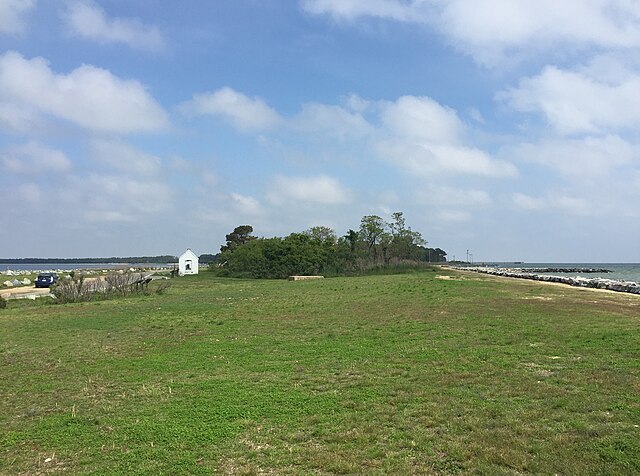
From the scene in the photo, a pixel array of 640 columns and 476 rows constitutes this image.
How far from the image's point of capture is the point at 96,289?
2805 centimetres

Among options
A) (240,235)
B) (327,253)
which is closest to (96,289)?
(327,253)

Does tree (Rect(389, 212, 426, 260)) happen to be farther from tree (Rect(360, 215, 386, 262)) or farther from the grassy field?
the grassy field

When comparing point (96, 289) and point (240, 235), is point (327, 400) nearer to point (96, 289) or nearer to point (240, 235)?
point (96, 289)

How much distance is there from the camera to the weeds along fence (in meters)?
25.2

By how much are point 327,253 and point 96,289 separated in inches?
1447

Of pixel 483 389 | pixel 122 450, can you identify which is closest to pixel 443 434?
pixel 483 389

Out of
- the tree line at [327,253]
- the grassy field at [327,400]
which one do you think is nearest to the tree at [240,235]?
the tree line at [327,253]

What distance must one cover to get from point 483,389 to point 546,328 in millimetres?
6884

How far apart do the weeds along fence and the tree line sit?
26.5m

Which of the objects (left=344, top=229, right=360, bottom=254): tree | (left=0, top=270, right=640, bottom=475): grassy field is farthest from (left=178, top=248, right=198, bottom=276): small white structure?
(left=0, top=270, right=640, bottom=475): grassy field

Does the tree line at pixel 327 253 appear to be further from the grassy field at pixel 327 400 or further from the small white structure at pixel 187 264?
the grassy field at pixel 327 400

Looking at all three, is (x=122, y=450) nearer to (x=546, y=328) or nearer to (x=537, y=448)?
(x=537, y=448)

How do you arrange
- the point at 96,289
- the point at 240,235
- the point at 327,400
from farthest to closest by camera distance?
1. the point at 240,235
2. the point at 96,289
3. the point at 327,400

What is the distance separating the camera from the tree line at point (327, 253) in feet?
191
